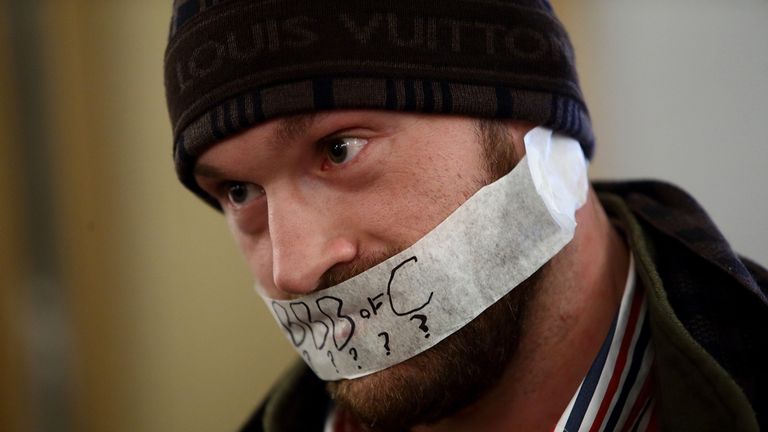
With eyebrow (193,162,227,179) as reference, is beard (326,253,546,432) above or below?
below

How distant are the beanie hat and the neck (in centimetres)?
21

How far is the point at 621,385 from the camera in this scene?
960 millimetres

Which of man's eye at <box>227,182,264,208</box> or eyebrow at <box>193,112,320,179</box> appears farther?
man's eye at <box>227,182,264,208</box>

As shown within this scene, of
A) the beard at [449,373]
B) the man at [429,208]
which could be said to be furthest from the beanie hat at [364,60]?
the beard at [449,373]

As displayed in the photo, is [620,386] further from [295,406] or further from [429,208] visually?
[295,406]

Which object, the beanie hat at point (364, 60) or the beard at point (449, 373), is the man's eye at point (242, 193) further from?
the beard at point (449, 373)

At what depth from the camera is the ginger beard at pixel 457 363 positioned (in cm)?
94

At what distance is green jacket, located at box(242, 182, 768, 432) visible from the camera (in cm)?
84

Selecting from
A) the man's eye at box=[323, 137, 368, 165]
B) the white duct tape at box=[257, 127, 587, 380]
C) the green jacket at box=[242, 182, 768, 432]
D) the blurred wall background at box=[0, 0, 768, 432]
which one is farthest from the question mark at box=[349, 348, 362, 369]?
the blurred wall background at box=[0, 0, 768, 432]

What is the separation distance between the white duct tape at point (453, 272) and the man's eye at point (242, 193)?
0.60 feet

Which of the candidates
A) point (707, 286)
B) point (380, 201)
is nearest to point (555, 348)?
point (707, 286)

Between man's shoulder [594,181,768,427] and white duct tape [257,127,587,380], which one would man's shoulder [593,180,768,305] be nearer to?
man's shoulder [594,181,768,427]

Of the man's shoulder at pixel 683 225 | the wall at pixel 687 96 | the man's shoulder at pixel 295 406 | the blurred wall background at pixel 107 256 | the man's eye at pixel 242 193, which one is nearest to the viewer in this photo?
the man's shoulder at pixel 683 225

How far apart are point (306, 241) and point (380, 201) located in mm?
108
